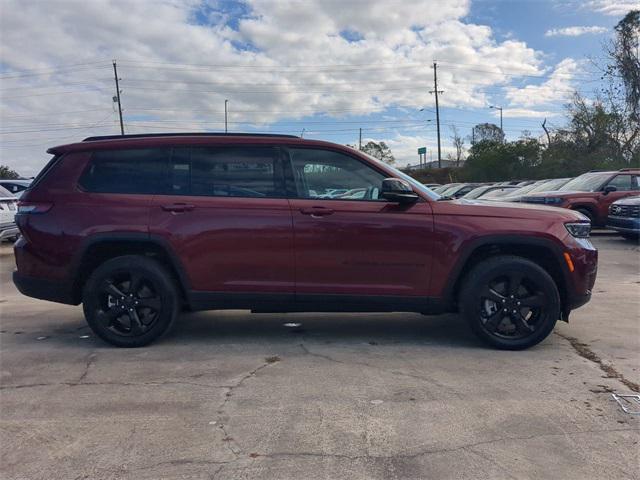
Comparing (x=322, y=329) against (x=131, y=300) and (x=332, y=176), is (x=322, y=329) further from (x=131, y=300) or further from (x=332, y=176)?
Result: (x=131, y=300)

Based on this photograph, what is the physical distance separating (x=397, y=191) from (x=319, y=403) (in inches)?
74.8

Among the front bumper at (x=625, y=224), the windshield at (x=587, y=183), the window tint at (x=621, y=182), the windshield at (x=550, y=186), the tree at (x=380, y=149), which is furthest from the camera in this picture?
the tree at (x=380, y=149)

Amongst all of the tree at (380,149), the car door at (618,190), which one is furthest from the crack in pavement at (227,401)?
the tree at (380,149)

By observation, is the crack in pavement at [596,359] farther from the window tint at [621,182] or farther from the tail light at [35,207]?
the window tint at [621,182]

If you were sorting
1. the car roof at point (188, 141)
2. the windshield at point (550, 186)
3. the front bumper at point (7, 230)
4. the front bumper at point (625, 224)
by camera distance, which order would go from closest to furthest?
the car roof at point (188, 141) < the front bumper at point (7, 230) < the front bumper at point (625, 224) < the windshield at point (550, 186)

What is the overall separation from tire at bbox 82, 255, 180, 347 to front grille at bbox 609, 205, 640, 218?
11043mm

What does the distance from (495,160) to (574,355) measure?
42330 mm

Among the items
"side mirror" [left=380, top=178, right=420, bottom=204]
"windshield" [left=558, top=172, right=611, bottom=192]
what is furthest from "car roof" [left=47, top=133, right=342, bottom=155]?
"windshield" [left=558, top=172, right=611, bottom=192]

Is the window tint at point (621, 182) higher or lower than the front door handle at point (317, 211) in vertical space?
higher

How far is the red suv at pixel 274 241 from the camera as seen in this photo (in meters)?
4.59

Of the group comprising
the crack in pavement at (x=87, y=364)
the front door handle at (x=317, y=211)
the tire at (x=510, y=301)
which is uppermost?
the front door handle at (x=317, y=211)

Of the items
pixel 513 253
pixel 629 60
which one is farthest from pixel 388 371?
pixel 629 60

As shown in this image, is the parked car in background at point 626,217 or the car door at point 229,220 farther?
the parked car in background at point 626,217

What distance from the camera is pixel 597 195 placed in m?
13.6
